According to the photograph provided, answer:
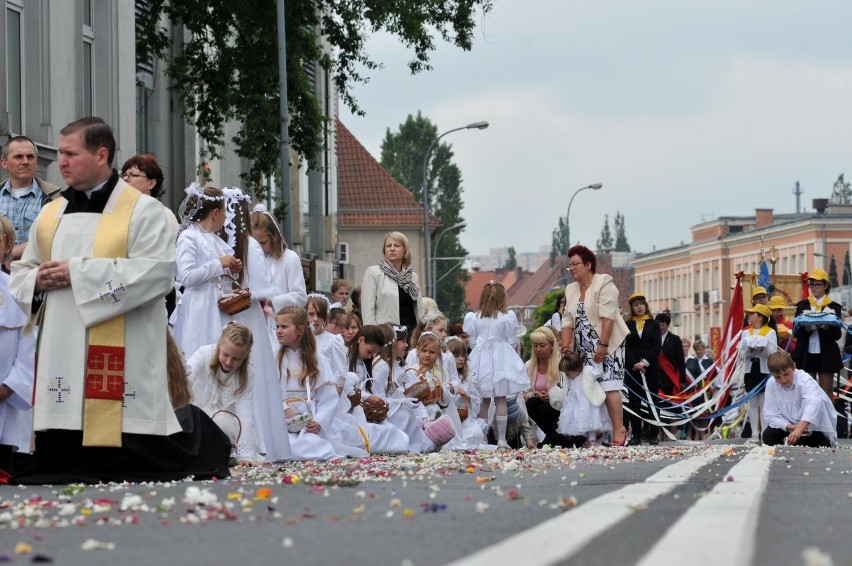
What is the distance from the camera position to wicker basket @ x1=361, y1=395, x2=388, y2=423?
15898mm

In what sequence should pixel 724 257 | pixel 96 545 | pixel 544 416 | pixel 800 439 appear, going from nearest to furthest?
1. pixel 96 545
2. pixel 800 439
3. pixel 544 416
4. pixel 724 257

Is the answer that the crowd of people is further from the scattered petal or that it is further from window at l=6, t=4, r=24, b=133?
window at l=6, t=4, r=24, b=133

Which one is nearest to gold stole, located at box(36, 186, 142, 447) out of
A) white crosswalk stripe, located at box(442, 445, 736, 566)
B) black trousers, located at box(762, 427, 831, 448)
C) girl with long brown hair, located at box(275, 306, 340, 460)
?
white crosswalk stripe, located at box(442, 445, 736, 566)

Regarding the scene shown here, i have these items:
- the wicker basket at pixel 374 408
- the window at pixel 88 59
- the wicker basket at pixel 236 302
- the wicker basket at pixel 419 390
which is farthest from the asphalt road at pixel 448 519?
the window at pixel 88 59

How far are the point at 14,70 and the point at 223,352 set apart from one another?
1038cm

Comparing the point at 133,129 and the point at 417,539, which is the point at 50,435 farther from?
the point at 133,129

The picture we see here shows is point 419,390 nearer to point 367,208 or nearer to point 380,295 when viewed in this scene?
point 380,295

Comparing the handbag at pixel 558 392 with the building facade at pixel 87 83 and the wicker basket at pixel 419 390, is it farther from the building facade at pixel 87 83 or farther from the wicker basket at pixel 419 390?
the building facade at pixel 87 83

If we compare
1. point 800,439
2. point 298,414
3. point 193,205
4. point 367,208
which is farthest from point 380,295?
point 367,208

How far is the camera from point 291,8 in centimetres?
3078

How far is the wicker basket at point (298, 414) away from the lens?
543 inches

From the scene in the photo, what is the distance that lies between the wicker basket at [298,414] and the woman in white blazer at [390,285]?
137 inches

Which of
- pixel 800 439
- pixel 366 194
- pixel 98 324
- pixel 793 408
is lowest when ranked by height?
pixel 800 439

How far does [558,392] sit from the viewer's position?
19656 millimetres
